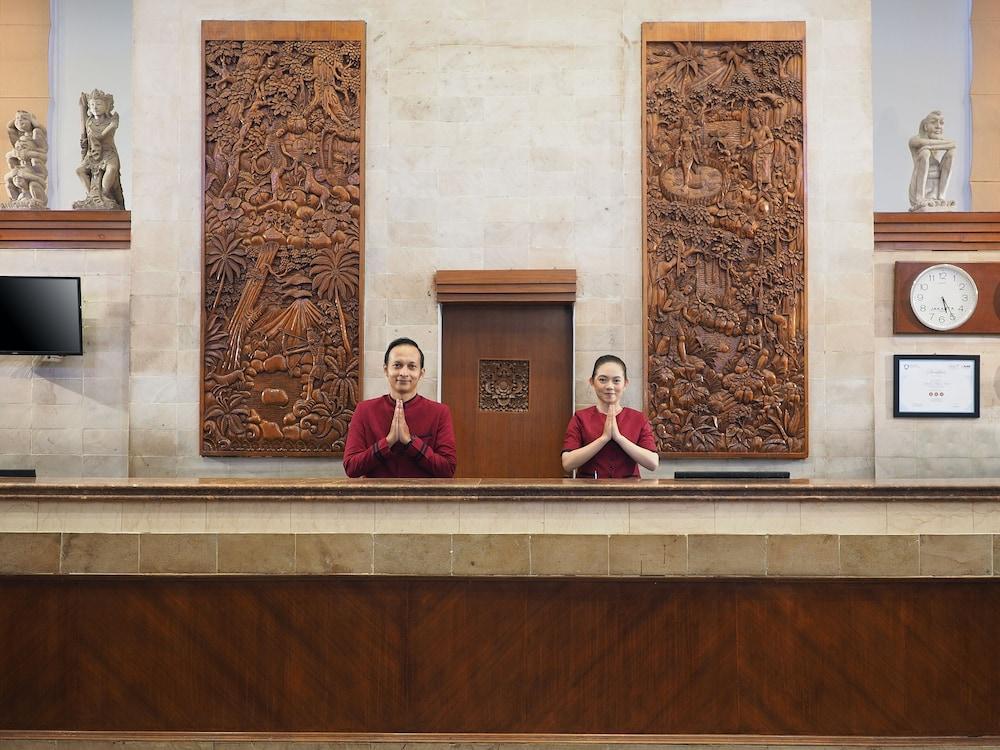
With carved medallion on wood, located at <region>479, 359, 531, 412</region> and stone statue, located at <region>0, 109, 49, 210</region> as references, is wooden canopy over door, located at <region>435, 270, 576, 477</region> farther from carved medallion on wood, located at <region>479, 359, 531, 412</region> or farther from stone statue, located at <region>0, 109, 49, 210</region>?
stone statue, located at <region>0, 109, 49, 210</region>

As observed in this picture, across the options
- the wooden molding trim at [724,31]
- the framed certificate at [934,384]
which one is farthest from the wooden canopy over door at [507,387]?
the framed certificate at [934,384]

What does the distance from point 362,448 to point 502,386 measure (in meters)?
1.65

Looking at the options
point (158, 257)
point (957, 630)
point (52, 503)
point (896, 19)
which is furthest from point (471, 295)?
point (896, 19)

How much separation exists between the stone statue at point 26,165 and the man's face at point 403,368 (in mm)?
3264

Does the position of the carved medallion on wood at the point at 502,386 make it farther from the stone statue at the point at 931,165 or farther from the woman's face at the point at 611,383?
the stone statue at the point at 931,165

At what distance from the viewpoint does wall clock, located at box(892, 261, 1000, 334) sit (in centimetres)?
489

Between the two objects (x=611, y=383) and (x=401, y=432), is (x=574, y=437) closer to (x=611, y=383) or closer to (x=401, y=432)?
(x=611, y=383)

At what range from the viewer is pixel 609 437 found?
3.24 m

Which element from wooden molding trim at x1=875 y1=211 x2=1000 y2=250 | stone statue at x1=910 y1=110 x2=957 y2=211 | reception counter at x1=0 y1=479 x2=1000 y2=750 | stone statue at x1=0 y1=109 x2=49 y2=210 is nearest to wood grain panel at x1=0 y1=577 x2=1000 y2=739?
reception counter at x1=0 y1=479 x2=1000 y2=750

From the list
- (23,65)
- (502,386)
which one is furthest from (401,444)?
(23,65)

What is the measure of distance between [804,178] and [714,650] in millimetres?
3335

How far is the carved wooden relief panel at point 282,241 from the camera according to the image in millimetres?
4809

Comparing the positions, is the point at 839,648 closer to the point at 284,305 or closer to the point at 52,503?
the point at 52,503

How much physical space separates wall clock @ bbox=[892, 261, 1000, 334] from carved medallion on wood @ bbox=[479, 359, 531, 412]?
2355mm
